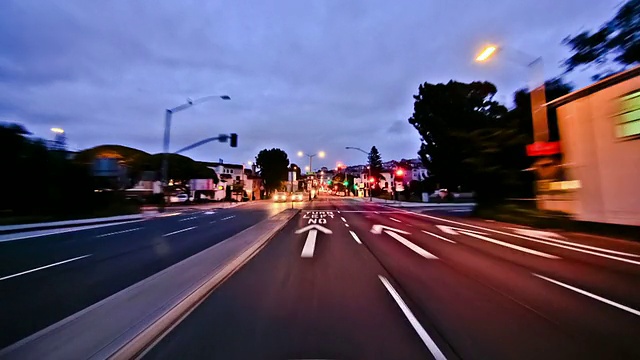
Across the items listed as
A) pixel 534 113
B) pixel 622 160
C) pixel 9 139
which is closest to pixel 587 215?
pixel 622 160

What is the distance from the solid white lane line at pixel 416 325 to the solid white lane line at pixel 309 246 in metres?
4.09

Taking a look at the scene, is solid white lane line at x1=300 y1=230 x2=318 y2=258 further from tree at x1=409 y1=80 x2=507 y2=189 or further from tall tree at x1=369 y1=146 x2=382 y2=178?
tall tree at x1=369 y1=146 x2=382 y2=178

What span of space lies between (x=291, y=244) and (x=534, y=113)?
55.3ft

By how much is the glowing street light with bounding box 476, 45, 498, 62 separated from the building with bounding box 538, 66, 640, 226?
6.50 metres

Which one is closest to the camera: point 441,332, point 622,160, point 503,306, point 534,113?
point 441,332

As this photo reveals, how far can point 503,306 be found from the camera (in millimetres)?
5887

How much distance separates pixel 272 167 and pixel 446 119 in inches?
2542

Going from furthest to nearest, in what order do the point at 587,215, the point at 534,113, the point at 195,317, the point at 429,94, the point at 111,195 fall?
the point at 429,94 < the point at 111,195 < the point at 534,113 < the point at 587,215 < the point at 195,317

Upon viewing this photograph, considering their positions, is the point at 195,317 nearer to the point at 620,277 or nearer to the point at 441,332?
the point at 441,332

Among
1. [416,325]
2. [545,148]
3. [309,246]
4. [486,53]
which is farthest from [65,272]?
[545,148]

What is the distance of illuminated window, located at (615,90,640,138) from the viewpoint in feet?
50.5

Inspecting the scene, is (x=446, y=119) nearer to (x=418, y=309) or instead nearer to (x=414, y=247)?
(x=414, y=247)

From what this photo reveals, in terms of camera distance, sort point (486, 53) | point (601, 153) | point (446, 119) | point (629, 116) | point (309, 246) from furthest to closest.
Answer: point (446, 119), point (601, 153), point (629, 116), point (486, 53), point (309, 246)

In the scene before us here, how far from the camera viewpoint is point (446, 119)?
47031 millimetres
